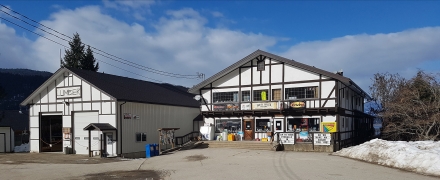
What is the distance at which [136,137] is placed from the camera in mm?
26484

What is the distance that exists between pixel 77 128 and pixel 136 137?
14.9 ft

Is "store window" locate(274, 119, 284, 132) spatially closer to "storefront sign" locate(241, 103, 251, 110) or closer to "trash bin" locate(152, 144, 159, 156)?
"storefront sign" locate(241, 103, 251, 110)

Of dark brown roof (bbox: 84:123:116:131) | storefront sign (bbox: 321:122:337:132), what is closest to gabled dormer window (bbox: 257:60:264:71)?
storefront sign (bbox: 321:122:337:132)

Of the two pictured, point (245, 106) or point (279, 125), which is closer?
point (279, 125)

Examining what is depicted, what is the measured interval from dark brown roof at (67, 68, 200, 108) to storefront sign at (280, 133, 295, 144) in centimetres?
1035

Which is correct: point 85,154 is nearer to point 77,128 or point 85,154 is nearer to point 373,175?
point 77,128

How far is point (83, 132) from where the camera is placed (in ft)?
86.8

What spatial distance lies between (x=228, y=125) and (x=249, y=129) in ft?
5.98

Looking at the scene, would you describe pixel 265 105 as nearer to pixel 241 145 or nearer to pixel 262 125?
pixel 262 125

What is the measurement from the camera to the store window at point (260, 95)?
27.2 metres

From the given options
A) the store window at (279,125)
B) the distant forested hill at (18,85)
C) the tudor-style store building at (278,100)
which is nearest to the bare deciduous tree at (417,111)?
the tudor-style store building at (278,100)

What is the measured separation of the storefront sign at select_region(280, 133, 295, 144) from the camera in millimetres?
25172

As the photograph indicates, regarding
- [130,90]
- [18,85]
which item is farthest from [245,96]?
[18,85]

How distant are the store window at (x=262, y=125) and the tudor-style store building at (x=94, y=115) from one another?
26.0ft
